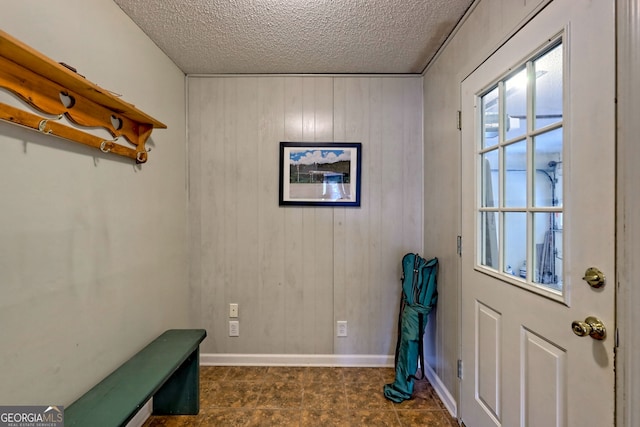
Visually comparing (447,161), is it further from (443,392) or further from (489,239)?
(443,392)

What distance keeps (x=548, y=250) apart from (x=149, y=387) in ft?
5.81

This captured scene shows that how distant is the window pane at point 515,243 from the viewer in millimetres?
1124

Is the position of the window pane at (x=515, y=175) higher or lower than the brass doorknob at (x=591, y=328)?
higher

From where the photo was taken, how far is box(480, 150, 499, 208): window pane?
131 centimetres

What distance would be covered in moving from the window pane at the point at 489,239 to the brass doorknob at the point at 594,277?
46cm

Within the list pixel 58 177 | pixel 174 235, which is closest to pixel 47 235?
pixel 58 177

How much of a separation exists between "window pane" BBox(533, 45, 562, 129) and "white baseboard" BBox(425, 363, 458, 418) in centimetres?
164

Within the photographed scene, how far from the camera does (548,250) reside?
3.30ft

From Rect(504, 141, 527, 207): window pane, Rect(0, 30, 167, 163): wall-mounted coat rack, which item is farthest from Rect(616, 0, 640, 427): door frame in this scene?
Rect(0, 30, 167, 163): wall-mounted coat rack

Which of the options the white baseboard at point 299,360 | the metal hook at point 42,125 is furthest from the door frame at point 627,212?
the metal hook at point 42,125

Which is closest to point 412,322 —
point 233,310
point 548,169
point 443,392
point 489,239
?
point 443,392

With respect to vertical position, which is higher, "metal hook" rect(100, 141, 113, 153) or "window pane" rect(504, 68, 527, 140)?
"window pane" rect(504, 68, 527, 140)

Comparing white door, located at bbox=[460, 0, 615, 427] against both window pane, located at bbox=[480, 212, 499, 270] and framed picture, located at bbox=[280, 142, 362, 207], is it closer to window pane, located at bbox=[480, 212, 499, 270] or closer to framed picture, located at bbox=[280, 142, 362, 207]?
window pane, located at bbox=[480, 212, 499, 270]

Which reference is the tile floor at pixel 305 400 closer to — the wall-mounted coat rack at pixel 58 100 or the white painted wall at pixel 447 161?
the white painted wall at pixel 447 161
